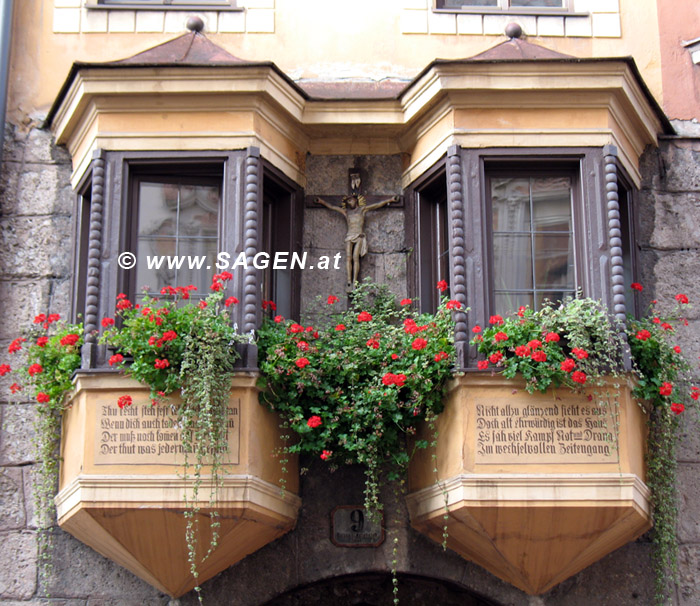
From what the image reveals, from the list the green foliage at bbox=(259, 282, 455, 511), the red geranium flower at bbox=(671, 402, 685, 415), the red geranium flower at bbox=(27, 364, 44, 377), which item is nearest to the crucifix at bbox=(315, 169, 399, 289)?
the green foliage at bbox=(259, 282, 455, 511)

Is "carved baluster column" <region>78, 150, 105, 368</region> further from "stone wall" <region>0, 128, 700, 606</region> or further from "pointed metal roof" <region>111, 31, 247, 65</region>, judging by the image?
"pointed metal roof" <region>111, 31, 247, 65</region>

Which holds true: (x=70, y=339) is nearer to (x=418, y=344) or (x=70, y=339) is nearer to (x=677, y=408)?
(x=418, y=344)

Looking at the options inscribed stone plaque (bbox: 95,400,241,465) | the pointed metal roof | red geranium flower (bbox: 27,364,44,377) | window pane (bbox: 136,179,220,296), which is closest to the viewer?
inscribed stone plaque (bbox: 95,400,241,465)

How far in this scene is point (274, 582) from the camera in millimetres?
8742

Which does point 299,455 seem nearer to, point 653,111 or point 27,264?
point 27,264

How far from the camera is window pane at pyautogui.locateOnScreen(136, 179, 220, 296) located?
9.16m

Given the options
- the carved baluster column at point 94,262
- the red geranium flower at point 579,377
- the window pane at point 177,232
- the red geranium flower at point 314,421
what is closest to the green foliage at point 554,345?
the red geranium flower at point 579,377

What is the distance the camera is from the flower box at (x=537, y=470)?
810 centimetres

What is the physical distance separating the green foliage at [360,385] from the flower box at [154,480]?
0.71 ft

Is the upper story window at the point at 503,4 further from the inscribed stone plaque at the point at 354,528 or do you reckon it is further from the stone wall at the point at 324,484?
the inscribed stone plaque at the point at 354,528

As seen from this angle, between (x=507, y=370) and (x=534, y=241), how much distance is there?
4.31ft

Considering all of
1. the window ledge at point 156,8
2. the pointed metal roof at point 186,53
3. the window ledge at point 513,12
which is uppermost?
the window ledge at point 156,8

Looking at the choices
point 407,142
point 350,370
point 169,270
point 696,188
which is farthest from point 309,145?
point 696,188

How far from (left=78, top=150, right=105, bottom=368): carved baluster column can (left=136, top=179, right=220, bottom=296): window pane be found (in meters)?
0.32
